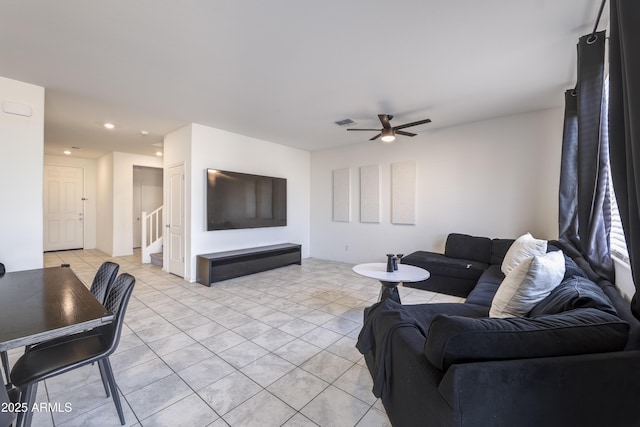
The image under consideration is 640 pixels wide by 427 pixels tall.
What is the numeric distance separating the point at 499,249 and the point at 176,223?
5198 millimetres

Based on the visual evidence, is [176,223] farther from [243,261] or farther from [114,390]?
[114,390]

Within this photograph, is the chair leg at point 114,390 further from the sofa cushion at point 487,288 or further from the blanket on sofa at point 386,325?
the sofa cushion at point 487,288

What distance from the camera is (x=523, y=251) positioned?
298 centimetres

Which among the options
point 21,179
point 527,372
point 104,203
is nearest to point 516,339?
point 527,372

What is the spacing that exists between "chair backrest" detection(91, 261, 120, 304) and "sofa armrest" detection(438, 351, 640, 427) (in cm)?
220

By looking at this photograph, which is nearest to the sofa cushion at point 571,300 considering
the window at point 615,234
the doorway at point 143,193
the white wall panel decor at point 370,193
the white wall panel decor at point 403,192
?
the window at point 615,234

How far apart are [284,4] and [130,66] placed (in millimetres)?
1787

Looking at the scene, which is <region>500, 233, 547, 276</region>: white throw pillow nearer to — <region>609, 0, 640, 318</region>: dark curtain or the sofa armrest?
<region>609, 0, 640, 318</region>: dark curtain

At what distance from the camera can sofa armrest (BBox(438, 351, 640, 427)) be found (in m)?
0.93

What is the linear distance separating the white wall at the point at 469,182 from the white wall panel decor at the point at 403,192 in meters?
0.10

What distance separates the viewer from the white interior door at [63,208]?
6.91 metres

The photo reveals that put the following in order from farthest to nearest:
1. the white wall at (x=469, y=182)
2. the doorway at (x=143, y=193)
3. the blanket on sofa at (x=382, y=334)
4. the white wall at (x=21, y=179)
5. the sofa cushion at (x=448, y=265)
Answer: the doorway at (x=143, y=193) → the white wall at (x=469, y=182) → the sofa cushion at (x=448, y=265) → the white wall at (x=21, y=179) → the blanket on sofa at (x=382, y=334)

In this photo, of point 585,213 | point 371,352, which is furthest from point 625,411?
point 585,213

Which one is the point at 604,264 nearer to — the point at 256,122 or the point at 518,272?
the point at 518,272
